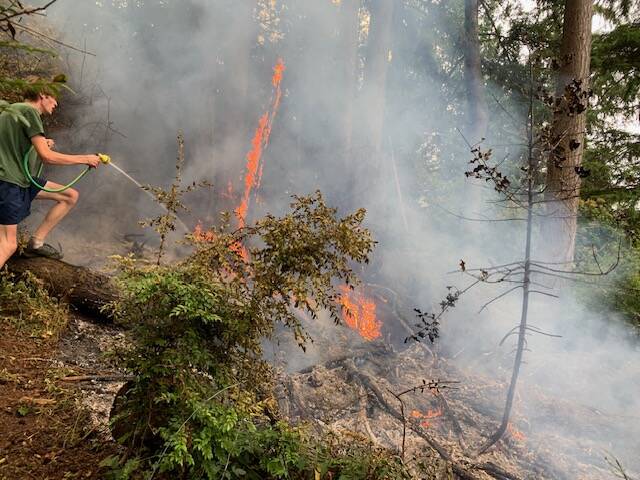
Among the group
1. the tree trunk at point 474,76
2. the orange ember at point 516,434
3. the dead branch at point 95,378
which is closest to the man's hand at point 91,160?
the dead branch at point 95,378

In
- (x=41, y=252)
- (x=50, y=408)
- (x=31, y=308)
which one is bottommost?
(x=50, y=408)

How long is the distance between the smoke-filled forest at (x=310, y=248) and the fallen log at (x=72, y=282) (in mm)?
21

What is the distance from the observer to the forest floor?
2.17 m

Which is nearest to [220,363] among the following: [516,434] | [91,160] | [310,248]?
[310,248]

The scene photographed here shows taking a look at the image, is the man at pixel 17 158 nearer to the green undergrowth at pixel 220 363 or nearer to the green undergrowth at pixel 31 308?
the green undergrowth at pixel 31 308

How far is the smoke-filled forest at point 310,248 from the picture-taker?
2.14 meters

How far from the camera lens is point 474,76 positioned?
9820 millimetres

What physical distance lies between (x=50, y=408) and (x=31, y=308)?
148 centimetres

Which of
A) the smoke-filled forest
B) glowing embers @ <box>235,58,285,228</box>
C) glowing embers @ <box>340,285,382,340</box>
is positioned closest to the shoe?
the smoke-filled forest

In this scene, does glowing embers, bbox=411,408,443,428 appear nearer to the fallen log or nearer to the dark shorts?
the fallen log

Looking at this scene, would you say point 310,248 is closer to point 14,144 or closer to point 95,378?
point 95,378

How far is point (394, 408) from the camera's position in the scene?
4480mm

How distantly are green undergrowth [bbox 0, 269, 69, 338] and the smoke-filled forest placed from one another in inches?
1.5

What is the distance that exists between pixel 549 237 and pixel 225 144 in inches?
286
